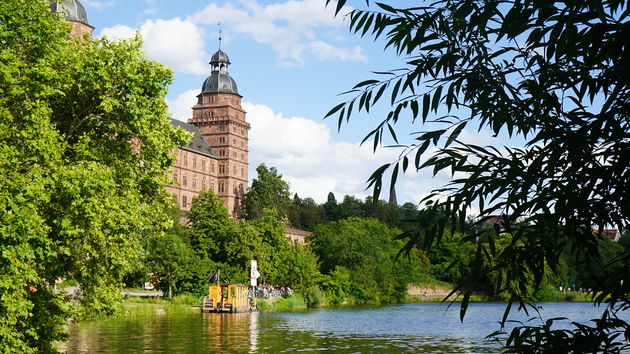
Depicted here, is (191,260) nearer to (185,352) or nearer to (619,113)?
(185,352)

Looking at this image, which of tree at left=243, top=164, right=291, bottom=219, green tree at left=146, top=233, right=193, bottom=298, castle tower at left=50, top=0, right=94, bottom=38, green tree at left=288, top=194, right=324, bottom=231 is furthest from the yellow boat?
green tree at left=288, top=194, right=324, bottom=231

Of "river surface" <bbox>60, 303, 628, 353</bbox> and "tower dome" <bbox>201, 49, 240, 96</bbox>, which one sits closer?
"river surface" <bbox>60, 303, 628, 353</bbox>

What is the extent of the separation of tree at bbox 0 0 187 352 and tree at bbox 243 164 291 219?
108m

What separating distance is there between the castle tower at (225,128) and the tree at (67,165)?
389ft

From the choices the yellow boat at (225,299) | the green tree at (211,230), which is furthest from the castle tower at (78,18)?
the yellow boat at (225,299)

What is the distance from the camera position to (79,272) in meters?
21.0

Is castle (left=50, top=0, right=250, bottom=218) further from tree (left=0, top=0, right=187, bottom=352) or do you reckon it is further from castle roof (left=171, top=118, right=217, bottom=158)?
tree (left=0, top=0, right=187, bottom=352)

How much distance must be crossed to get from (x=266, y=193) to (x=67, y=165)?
373 ft

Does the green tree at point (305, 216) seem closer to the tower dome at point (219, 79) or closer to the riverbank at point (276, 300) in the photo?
the tower dome at point (219, 79)

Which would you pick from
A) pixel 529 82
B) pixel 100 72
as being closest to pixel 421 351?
pixel 100 72

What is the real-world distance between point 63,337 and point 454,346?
638 inches

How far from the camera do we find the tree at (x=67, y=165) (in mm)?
16078

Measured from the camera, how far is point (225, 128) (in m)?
144

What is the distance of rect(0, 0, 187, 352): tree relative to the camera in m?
16.1
